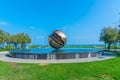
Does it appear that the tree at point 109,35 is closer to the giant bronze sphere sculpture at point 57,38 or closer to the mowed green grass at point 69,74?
the giant bronze sphere sculpture at point 57,38

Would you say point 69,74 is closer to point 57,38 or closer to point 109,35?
point 57,38

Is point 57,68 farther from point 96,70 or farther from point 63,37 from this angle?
point 63,37

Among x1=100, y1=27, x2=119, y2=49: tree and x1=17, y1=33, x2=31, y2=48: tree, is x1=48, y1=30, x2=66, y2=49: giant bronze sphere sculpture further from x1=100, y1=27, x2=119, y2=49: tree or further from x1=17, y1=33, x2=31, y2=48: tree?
x1=17, y1=33, x2=31, y2=48: tree

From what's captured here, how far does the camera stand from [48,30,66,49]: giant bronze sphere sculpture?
2272 centimetres

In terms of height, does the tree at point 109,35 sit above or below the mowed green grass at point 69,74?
above

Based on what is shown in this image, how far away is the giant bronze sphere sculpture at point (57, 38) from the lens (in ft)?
74.5

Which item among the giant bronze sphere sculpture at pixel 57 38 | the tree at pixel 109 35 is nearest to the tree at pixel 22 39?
the tree at pixel 109 35

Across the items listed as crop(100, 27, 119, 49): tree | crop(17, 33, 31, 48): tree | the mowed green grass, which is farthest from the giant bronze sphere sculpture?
crop(17, 33, 31, 48): tree

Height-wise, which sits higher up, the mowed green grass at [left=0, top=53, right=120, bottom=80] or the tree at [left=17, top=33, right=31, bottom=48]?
the tree at [left=17, top=33, right=31, bottom=48]

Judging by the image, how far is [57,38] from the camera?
2281 centimetres

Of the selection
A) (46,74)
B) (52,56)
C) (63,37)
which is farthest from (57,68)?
(63,37)

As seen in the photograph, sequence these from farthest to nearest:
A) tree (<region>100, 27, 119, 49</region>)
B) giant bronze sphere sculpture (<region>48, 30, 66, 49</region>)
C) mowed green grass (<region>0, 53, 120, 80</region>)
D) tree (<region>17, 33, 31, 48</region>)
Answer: tree (<region>17, 33, 31, 48</region>), tree (<region>100, 27, 119, 49</region>), giant bronze sphere sculpture (<region>48, 30, 66, 49</region>), mowed green grass (<region>0, 53, 120, 80</region>)

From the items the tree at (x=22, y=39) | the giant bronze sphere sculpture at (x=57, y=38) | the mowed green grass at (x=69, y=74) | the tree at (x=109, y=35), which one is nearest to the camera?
the mowed green grass at (x=69, y=74)

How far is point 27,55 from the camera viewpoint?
18.8 metres
